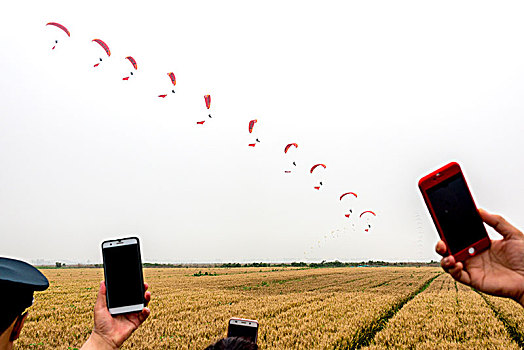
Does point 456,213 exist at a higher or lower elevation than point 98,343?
higher

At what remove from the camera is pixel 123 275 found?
109 inches

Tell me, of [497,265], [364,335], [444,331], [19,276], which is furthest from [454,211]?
[444,331]

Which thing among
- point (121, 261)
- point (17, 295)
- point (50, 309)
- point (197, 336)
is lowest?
point (50, 309)

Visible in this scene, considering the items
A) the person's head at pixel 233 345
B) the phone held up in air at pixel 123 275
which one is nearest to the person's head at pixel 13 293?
the phone held up in air at pixel 123 275

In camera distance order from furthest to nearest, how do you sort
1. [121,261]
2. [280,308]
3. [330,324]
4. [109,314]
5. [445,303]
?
1. [445,303]
2. [280,308]
3. [330,324]
4. [121,261]
5. [109,314]

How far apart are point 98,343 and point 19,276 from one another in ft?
2.82

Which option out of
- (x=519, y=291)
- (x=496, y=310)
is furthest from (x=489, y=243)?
(x=496, y=310)

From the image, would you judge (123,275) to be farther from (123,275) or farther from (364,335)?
(364,335)

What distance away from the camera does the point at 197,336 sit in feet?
35.3

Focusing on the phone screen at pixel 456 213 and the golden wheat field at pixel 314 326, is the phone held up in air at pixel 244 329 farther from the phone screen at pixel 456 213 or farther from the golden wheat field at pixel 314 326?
the golden wheat field at pixel 314 326

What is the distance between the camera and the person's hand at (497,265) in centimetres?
212

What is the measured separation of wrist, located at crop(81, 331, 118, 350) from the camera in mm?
2369

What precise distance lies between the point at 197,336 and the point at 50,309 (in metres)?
9.65

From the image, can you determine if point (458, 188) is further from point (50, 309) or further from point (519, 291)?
point (50, 309)
